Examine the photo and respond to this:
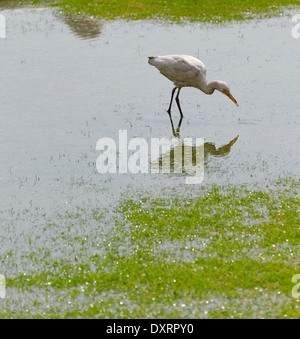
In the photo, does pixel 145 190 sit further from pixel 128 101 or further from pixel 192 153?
pixel 128 101

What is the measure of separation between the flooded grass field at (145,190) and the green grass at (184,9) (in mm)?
3190

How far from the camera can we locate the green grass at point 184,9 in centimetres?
2742

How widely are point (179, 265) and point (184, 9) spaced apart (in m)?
19.2

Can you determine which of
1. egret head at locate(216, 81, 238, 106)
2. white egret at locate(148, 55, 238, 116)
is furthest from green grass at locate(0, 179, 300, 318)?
white egret at locate(148, 55, 238, 116)

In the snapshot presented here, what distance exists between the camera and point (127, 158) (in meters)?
15.1

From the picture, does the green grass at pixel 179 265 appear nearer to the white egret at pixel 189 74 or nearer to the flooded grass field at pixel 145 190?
the flooded grass field at pixel 145 190

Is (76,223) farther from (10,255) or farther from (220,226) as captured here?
(220,226)

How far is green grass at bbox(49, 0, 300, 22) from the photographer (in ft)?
89.9

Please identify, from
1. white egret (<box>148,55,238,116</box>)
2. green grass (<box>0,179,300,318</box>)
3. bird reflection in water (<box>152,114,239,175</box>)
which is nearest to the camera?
green grass (<box>0,179,300,318</box>)

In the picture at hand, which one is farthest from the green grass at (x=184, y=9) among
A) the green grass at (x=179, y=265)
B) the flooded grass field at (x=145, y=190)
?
the green grass at (x=179, y=265)

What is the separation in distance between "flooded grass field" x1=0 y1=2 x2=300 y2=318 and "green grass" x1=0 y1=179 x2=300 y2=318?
26 millimetres

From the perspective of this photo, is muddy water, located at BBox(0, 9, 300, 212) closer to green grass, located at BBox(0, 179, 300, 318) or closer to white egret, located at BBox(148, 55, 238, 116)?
white egret, located at BBox(148, 55, 238, 116)

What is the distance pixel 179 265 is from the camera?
10.5 m
